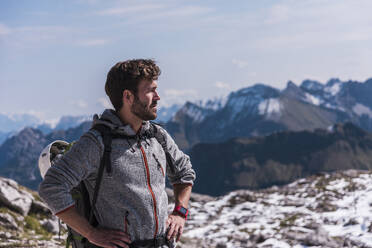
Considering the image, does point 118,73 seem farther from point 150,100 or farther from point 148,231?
point 148,231

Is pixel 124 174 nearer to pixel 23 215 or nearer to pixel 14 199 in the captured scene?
pixel 23 215

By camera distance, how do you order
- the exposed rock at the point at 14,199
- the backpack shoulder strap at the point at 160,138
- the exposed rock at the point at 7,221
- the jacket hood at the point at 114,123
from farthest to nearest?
1. the exposed rock at the point at 14,199
2. the exposed rock at the point at 7,221
3. the backpack shoulder strap at the point at 160,138
4. the jacket hood at the point at 114,123

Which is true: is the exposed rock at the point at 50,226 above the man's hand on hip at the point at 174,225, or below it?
below

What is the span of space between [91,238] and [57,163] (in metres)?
0.92

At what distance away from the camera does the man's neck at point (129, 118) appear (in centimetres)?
489

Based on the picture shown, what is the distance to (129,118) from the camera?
490 centimetres

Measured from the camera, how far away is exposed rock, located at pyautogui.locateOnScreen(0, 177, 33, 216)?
1714 cm

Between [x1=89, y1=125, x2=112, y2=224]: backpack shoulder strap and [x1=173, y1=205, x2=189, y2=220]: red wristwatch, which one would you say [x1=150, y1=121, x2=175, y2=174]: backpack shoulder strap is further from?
[x1=89, y1=125, x2=112, y2=224]: backpack shoulder strap

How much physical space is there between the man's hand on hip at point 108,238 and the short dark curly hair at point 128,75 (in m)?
1.55

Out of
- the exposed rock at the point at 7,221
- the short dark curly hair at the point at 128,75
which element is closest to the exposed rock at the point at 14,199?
the exposed rock at the point at 7,221

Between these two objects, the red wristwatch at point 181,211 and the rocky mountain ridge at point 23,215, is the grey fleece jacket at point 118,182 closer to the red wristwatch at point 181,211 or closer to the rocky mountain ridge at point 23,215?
the red wristwatch at point 181,211

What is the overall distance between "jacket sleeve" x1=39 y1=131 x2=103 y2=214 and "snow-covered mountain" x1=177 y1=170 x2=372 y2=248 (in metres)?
13.9

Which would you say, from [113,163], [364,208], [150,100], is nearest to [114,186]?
[113,163]

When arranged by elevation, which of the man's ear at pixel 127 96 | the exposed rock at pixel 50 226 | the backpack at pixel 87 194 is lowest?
the exposed rock at pixel 50 226
